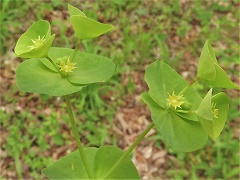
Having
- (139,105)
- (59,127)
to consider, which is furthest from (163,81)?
(139,105)

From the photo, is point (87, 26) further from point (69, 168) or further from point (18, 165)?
point (18, 165)

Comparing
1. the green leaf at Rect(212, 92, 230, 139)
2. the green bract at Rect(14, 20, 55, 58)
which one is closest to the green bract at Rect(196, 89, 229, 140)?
the green leaf at Rect(212, 92, 230, 139)

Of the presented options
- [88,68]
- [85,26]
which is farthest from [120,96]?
[85,26]

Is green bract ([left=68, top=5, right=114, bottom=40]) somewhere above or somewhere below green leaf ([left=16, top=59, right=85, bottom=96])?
above

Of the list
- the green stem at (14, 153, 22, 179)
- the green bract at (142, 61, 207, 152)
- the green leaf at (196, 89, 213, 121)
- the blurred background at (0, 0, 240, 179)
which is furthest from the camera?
the blurred background at (0, 0, 240, 179)

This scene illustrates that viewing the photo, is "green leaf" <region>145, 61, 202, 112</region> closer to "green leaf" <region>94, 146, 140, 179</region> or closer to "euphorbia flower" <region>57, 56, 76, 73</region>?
"euphorbia flower" <region>57, 56, 76, 73</region>

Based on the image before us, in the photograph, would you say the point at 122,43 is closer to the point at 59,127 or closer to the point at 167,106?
the point at 59,127
